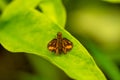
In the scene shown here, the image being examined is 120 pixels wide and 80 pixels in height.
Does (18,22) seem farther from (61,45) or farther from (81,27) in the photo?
(81,27)

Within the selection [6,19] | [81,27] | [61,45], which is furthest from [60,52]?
[81,27]

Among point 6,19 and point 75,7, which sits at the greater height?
point 6,19

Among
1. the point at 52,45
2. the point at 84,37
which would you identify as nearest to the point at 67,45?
the point at 52,45

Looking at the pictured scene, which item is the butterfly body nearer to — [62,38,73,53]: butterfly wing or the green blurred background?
[62,38,73,53]: butterfly wing

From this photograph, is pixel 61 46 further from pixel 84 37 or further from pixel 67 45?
pixel 84 37

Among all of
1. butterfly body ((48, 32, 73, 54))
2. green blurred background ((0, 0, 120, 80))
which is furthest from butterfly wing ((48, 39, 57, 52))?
green blurred background ((0, 0, 120, 80))
